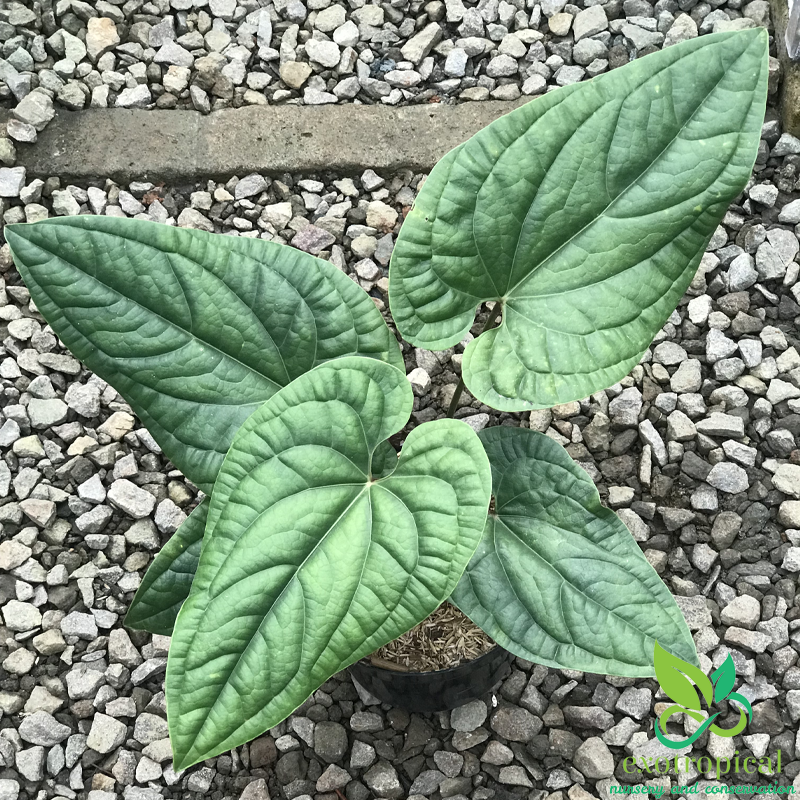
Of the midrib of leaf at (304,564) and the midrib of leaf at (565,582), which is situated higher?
the midrib of leaf at (304,564)

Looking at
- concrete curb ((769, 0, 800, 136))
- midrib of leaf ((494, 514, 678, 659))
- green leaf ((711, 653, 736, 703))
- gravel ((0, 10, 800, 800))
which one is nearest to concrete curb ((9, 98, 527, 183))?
gravel ((0, 10, 800, 800))

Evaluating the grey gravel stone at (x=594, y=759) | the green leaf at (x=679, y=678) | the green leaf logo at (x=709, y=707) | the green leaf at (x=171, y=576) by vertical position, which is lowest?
the grey gravel stone at (x=594, y=759)

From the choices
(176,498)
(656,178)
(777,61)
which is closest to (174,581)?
(176,498)

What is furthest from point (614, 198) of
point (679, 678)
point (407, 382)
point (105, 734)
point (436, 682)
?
point (105, 734)

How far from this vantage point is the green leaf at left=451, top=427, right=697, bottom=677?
102cm

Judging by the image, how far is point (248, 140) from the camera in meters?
2.03

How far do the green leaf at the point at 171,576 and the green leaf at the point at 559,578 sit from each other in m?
0.34

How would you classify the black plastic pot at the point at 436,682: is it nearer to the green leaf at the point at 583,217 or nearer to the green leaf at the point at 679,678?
the green leaf at the point at 679,678

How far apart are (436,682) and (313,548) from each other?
61cm

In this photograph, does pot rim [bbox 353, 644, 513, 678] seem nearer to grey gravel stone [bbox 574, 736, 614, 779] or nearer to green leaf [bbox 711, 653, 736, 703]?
grey gravel stone [bbox 574, 736, 614, 779]

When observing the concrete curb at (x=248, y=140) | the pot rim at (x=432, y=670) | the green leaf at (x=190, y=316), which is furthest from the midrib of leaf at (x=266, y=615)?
the concrete curb at (x=248, y=140)

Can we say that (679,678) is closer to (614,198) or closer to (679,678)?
(679,678)

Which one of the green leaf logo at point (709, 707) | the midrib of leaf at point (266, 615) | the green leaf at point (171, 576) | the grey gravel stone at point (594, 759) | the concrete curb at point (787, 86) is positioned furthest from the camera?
the concrete curb at point (787, 86)

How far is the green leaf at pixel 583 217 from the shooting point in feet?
2.94
